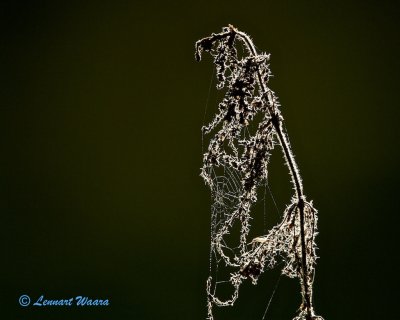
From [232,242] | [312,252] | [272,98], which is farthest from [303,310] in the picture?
[232,242]

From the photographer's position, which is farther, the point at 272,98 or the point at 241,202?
the point at 241,202

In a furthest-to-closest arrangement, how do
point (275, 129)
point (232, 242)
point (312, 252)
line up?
point (232, 242) < point (312, 252) < point (275, 129)

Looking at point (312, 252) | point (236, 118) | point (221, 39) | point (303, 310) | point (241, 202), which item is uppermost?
Answer: point (221, 39)

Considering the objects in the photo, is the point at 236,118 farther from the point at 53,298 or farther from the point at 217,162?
the point at 53,298

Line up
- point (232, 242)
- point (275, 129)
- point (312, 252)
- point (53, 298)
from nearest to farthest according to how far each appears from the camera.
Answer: point (275, 129) → point (312, 252) → point (232, 242) → point (53, 298)

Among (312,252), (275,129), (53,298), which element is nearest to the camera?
(275,129)

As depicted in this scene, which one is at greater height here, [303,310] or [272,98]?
[272,98]

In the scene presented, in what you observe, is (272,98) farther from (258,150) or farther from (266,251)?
(266,251)

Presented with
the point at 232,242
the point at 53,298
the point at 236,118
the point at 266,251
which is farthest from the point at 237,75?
the point at 53,298

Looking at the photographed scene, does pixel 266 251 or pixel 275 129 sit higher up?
pixel 275 129
